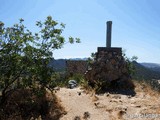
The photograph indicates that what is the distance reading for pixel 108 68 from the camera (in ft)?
41.1

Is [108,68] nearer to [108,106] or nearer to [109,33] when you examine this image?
[109,33]

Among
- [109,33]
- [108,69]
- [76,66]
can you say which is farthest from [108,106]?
[76,66]

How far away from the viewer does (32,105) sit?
30.6 ft

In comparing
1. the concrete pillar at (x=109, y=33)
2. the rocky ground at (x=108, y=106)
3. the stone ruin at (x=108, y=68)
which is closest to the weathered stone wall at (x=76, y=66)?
the concrete pillar at (x=109, y=33)

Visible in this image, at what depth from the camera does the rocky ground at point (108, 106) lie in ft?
27.1

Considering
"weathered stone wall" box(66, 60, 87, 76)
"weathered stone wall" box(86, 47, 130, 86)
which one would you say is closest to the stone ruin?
"weathered stone wall" box(86, 47, 130, 86)

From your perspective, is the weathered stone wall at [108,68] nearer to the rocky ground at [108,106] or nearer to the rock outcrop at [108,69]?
the rock outcrop at [108,69]

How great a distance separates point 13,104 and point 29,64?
6.42ft

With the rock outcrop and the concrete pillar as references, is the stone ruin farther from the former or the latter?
the concrete pillar

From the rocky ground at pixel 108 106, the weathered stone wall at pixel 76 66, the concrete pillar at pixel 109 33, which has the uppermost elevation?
the concrete pillar at pixel 109 33

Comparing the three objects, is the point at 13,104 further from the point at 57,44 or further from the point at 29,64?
the point at 57,44

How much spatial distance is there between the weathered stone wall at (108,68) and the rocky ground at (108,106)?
4.89 ft

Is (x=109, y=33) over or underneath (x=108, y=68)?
over

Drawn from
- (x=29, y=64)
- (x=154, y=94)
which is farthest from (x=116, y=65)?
(x=29, y=64)
